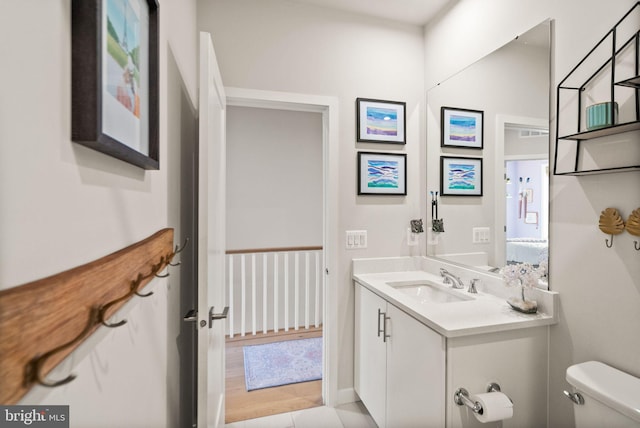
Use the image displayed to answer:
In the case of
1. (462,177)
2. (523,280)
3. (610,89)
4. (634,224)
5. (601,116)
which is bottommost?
(523,280)

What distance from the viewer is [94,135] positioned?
495 millimetres

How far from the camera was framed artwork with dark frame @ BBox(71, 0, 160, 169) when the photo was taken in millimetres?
491

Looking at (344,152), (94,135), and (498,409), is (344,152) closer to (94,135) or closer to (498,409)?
(498,409)

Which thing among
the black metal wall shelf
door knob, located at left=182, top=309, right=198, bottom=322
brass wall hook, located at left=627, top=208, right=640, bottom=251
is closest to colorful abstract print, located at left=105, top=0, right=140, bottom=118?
door knob, located at left=182, top=309, right=198, bottom=322

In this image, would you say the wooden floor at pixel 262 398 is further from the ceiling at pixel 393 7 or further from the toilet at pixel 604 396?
the ceiling at pixel 393 7

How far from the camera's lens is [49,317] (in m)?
0.37

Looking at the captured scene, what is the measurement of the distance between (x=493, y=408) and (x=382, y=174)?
1530mm

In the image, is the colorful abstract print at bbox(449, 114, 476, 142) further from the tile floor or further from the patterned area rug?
the patterned area rug

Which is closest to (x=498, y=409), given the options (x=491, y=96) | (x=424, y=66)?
(x=491, y=96)

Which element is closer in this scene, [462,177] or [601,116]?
[601,116]

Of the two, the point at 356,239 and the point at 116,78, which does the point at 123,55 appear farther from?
the point at 356,239

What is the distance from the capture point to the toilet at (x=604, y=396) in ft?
3.09

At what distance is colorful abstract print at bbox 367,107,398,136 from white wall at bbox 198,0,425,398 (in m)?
0.11

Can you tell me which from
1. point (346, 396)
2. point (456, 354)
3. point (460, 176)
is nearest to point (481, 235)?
point (460, 176)
